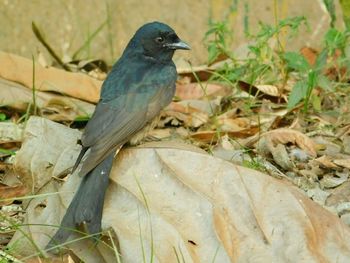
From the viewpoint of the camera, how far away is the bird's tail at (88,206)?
497 centimetres

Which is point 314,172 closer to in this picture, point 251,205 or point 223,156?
point 223,156

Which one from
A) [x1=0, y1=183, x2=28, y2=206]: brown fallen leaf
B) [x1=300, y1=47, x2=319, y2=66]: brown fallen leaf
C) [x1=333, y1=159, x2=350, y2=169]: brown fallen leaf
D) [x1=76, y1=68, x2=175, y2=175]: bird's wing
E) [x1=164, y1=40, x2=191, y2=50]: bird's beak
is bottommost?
[x1=0, y1=183, x2=28, y2=206]: brown fallen leaf

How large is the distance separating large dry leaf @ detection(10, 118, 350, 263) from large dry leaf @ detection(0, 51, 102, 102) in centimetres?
189

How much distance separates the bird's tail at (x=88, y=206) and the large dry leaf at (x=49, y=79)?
184 cm

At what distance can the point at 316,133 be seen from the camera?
268 inches

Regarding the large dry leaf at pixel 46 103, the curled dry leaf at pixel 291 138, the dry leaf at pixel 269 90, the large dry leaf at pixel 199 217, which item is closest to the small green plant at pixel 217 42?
the dry leaf at pixel 269 90

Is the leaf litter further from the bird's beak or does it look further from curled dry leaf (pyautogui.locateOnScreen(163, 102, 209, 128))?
the bird's beak

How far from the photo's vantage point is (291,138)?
21.1 ft

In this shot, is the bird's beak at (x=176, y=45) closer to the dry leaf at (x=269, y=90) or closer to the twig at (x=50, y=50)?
the dry leaf at (x=269, y=90)

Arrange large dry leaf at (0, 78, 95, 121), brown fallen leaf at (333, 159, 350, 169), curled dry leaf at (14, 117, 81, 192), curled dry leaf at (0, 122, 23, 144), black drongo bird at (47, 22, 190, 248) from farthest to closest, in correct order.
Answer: large dry leaf at (0, 78, 95, 121) → curled dry leaf at (0, 122, 23, 144) → brown fallen leaf at (333, 159, 350, 169) → curled dry leaf at (14, 117, 81, 192) → black drongo bird at (47, 22, 190, 248)

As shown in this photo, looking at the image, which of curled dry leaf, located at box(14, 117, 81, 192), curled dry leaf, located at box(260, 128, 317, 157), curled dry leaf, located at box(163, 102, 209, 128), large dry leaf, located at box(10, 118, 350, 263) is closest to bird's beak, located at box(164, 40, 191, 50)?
curled dry leaf, located at box(163, 102, 209, 128)

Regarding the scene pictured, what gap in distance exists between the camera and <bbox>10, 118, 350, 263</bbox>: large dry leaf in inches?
188

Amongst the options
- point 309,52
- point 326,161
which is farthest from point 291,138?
point 309,52

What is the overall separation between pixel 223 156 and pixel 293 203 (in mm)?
1295
